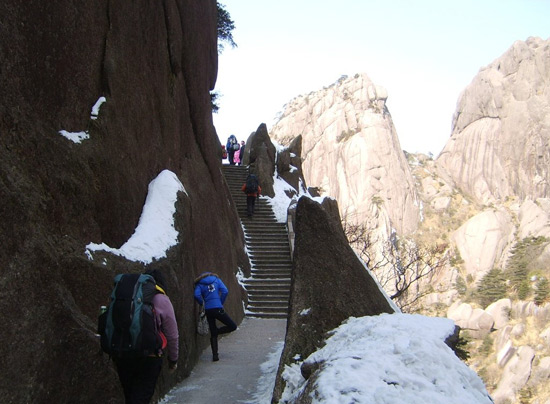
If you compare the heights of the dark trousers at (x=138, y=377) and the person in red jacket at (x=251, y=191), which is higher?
the person in red jacket at (x=251, y=191)

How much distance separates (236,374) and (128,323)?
358 centimetres

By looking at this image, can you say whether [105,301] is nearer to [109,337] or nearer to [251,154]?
[109,337]

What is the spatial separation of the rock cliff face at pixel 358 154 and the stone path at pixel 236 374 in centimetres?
6338

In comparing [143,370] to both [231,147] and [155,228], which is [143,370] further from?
[231,147]

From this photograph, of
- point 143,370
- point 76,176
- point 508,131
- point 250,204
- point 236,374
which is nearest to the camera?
point 143,370

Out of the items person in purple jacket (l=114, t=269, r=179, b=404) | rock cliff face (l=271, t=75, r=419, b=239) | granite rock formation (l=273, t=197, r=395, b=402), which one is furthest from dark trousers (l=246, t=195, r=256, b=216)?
rock cliff face (l=271, t=75, r=419, b=239)

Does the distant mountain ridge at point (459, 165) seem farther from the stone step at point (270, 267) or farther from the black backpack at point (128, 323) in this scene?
the black backpack at point (128, 323)

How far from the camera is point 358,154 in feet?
261

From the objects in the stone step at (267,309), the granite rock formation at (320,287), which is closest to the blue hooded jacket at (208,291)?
the granite rock formation at (320,287)

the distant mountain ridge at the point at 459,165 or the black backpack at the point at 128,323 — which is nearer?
the black backpack at the point at 128,323

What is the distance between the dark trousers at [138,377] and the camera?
3.84 meters

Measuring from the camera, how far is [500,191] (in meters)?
82.2

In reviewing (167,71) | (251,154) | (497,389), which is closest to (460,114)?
(497,389)

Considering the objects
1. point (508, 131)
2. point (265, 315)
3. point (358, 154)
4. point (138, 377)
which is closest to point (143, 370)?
point (138, 377)
